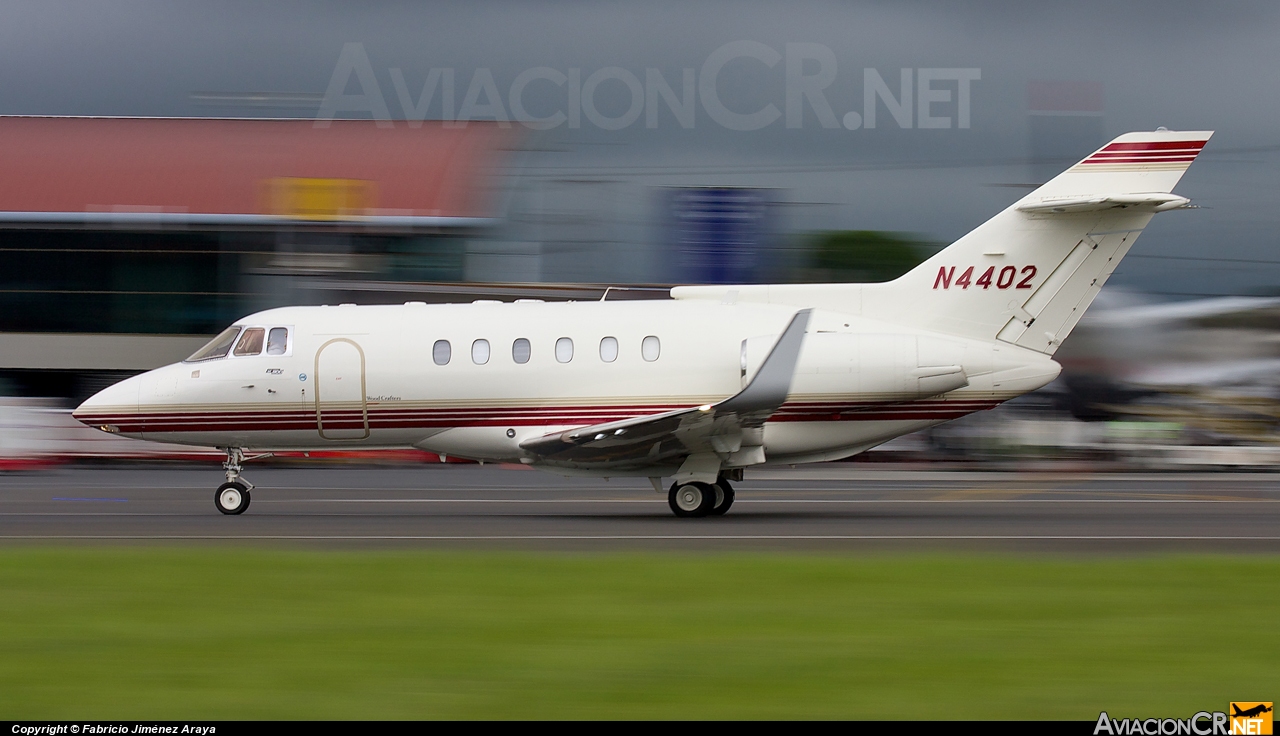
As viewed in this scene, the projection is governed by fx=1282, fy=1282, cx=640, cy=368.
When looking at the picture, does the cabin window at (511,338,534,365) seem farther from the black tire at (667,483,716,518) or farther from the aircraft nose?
the aircraft nose

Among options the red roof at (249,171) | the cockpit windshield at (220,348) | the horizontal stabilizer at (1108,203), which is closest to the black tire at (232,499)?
the cockpit windshield at (220,348)

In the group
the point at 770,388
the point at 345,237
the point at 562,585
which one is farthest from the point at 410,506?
the point at 345,237

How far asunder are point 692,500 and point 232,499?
614 cm

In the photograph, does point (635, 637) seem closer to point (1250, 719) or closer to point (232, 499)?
point (1250, 719)

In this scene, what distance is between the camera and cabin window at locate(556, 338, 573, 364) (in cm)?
1647

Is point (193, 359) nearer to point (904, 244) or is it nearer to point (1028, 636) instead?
point (1028, 636)

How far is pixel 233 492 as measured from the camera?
17.1 m

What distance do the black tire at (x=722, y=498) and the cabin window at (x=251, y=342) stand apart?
641 cm

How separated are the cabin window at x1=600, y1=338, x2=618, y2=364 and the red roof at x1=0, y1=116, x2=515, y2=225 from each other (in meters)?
24.4

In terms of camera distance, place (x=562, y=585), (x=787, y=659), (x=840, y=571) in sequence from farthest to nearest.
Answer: (x=840, y=571) → (x=562, y=585) → (x=787, y=659)

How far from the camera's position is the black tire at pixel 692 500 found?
16188 mm

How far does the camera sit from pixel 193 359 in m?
17.5

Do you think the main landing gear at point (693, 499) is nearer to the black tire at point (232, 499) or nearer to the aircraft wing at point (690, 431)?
the aircraft wing at point (690, 431)
